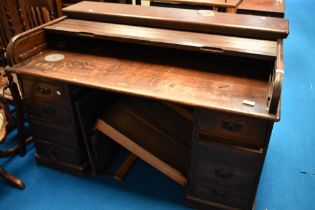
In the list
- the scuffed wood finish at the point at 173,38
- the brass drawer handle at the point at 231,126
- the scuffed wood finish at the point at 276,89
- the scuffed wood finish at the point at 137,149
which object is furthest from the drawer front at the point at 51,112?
the scuffed wood finish at the point at 276,89

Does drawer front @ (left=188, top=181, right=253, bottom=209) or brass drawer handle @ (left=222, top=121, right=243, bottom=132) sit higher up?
brass drawer handle @ (left=222, top=121, right=243, bottom=132)

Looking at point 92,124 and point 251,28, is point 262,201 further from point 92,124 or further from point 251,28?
point 92,124

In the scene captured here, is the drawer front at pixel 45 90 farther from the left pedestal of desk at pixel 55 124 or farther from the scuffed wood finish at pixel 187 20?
the scuffed wood finish at pixel 187 20

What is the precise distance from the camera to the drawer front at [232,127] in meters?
1.27

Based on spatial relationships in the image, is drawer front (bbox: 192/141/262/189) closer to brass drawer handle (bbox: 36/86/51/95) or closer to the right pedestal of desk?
the right pedestal of desk

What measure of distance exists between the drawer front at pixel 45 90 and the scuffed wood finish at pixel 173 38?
1.01ft

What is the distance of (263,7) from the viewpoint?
2.58 metres

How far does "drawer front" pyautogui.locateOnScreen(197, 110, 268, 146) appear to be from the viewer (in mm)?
1269

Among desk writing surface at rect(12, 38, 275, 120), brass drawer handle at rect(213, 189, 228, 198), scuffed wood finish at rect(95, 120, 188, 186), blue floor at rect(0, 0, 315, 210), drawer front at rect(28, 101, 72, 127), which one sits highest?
desk writing surface at rect(12, 38, 275, 120)

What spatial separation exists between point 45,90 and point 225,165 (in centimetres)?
99

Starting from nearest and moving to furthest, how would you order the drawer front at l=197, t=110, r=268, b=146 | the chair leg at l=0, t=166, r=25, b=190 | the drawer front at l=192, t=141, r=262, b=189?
the drawer front at l=197, t=110, r=268, b=146
the drawer front at l=192, t=141, r=262, b=189
the chair leg at l=0, t=166, r=25, b=190

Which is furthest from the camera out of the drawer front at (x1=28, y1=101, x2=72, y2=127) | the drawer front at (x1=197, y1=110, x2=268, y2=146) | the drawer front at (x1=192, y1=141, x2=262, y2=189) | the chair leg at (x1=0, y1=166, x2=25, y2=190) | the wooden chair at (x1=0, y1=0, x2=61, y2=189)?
the wooden chair at (x1=0, y1=0, x2=61, y2=189)

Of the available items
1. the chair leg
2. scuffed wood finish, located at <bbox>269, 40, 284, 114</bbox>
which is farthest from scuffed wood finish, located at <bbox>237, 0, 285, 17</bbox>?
the chair leg

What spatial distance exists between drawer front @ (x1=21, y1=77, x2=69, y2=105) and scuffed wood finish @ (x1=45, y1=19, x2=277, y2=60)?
1.01ft
